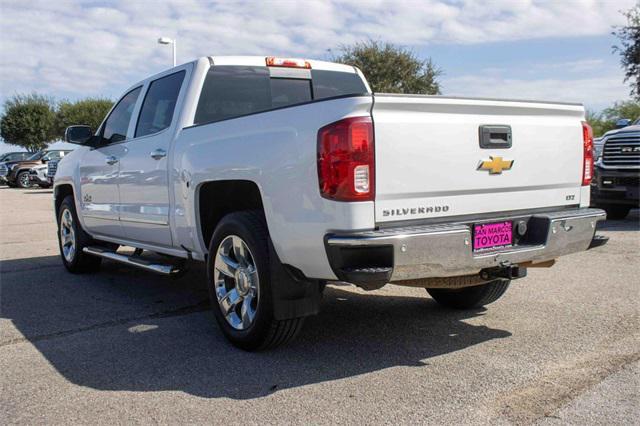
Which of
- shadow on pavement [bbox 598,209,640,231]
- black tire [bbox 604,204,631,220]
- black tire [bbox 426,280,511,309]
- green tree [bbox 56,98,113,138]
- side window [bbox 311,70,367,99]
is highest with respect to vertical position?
green tree [bbox 56,98,113,138]

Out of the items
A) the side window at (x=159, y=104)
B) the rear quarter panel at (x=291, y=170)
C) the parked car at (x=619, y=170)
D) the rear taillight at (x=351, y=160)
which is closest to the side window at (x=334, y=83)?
the side window at (x=159, y=104)

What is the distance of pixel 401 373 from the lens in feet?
12.1

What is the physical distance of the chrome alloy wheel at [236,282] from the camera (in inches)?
162

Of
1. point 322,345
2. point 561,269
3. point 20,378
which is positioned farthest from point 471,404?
point 561,269

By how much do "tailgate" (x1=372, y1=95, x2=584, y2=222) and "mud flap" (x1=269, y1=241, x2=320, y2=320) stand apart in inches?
28.9

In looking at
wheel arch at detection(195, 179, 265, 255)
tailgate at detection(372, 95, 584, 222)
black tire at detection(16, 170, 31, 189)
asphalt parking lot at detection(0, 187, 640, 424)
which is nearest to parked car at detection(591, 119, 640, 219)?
asphalt parking lot at detection(0, 187, 640, 424)

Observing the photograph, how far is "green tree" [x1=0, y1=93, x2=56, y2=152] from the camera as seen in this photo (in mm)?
54500

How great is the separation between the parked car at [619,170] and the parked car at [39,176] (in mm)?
24593

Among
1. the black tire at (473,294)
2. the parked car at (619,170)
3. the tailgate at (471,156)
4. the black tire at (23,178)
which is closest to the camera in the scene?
the tailgate at (471,156)

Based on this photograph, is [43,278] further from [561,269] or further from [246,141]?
[561,269]

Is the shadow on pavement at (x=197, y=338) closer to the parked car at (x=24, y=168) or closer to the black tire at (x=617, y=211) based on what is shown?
the black tire at (x=617, y=211)

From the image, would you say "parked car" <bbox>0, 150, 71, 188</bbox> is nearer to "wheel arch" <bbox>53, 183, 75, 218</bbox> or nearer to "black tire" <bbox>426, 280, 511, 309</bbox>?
"wheel arch" <bbox>53, 183, 75, 218</bbox>

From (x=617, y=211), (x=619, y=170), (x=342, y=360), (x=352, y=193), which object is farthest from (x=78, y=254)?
(x=617, y=211)

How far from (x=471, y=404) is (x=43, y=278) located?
529 centimetres
